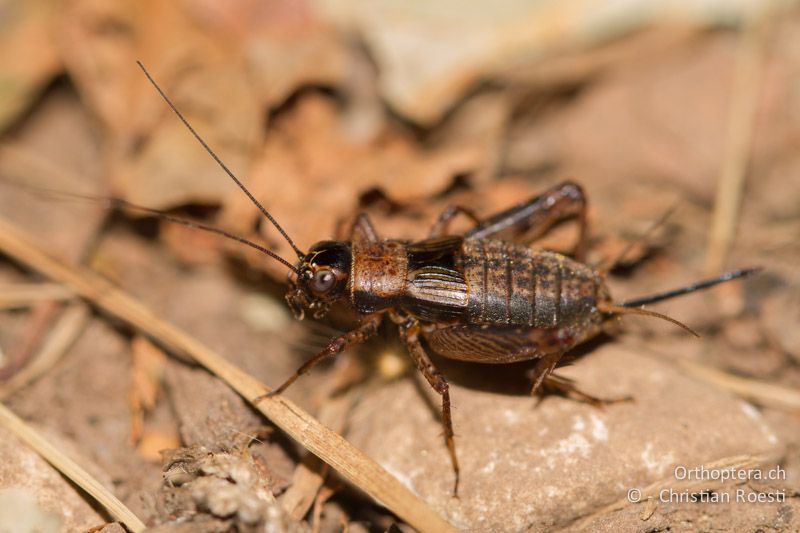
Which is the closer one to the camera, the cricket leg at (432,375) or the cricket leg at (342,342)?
the cricket leg at (432,375)

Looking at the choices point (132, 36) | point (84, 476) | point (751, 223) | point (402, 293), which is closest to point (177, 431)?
point (84, 476)

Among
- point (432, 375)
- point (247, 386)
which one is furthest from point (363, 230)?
Result: point (247, 386)

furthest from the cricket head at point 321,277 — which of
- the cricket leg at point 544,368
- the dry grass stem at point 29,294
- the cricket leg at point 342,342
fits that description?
the dry grass stem at point 29,294

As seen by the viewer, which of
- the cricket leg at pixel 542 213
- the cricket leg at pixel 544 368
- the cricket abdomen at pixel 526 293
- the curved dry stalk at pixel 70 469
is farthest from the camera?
the cricket leg at pixel 542 213

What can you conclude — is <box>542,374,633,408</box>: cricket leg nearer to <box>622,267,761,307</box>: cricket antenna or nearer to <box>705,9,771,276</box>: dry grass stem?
<box>622,267,761,307</box>: cricket antenna

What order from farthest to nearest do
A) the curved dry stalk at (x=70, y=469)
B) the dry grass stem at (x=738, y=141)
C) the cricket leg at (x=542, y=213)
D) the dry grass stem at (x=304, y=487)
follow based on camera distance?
the dry grass stem at (x=738, y=141), the cricket leg at (x=542, y=213), the dry grass stem at (x=304, y=487), the curved dry stalk at (x=70, y=469)

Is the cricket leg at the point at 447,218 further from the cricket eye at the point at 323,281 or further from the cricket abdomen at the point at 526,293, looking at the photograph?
the cricket eye at the point at 323,281

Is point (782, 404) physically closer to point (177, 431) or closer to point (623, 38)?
point (623, 38)
